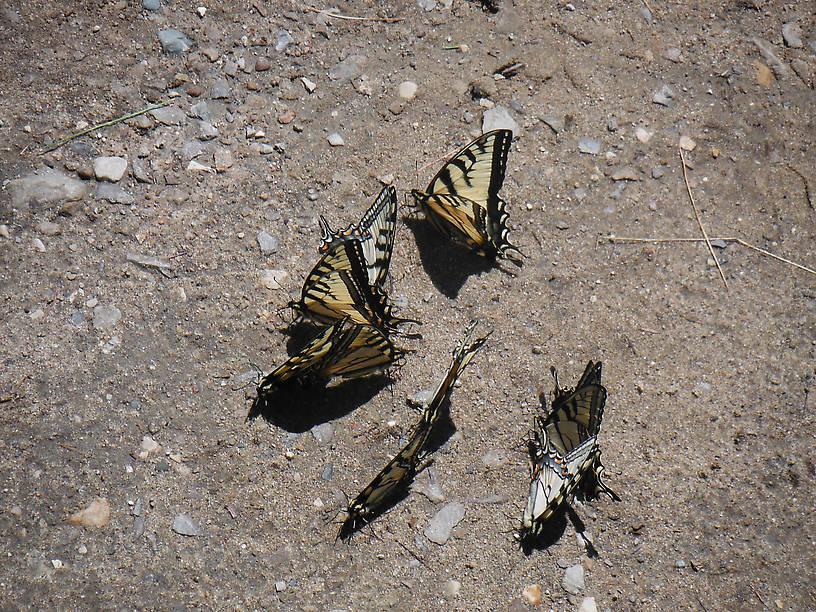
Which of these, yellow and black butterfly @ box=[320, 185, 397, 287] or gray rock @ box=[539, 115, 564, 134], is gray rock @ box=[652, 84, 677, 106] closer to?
gray rock @ box=[539, 115, 564, 134]

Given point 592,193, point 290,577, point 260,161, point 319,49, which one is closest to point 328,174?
point 260,161

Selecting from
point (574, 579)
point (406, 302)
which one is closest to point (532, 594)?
point (574, 579)

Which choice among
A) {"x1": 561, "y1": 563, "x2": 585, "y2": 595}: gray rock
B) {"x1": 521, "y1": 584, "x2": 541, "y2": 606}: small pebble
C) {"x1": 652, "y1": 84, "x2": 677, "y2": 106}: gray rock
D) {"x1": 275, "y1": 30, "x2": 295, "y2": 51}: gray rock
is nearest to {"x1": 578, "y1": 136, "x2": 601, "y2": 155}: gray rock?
{"x1": 652, "y1": 84, "x2": 677, "y2": 106}: gray rock

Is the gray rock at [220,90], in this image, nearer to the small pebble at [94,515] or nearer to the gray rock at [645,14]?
the small pebble at [94,515]

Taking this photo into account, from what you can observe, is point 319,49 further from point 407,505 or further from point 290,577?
point 290,577

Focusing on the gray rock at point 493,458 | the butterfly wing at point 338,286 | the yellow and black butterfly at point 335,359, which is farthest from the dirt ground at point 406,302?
the butterfly wing at point 338,286

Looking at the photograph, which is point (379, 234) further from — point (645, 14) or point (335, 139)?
point (645, 14)

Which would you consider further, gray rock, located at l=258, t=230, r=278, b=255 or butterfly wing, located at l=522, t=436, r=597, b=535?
gray rock, located at l=258, t=230, r=278, b=255
